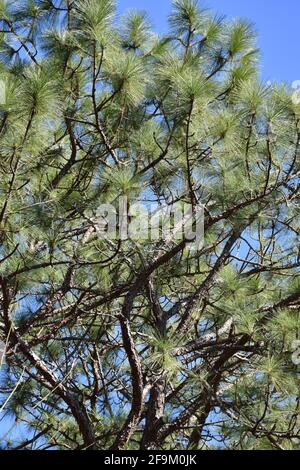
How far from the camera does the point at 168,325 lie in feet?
10.8

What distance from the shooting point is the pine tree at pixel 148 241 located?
2623 millimetres

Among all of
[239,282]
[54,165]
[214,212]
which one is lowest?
[239,282]

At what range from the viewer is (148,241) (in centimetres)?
271

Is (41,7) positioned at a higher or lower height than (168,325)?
higher

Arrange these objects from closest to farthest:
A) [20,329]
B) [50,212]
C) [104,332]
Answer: [50,212] → [20,329] → [104,332]

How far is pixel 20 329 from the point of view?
294 centimetres

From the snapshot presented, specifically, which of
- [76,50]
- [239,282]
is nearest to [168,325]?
[239,282]

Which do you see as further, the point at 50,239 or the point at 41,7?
the point at 41,7

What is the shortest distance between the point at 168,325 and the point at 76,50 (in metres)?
1.14

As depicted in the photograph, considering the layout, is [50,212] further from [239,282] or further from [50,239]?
[239,282]

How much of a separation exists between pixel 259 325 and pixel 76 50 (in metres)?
1.18

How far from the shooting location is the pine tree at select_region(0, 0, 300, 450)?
262 centimetres
